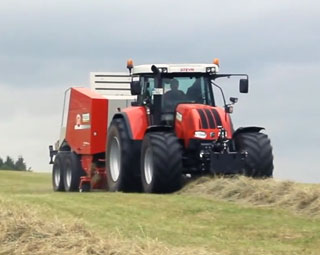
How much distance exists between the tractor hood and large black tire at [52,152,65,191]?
5811 mm

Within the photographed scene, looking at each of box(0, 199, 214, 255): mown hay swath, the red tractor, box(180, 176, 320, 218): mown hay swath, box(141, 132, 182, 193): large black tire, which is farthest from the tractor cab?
box(0, 199, 214, 255): mown hay swath

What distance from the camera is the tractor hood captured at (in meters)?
17.9

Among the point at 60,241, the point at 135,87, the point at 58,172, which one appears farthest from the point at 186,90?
the point at 60,241

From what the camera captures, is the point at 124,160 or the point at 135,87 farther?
the point at 135,87

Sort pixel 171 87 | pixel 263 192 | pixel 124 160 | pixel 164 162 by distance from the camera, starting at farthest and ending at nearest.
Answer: pixel 171 87 < pixel 124 160 < pixel 164 162 < pixel 263 192

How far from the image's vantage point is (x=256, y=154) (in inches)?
712

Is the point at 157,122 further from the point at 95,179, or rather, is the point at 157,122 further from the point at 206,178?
the point at 95,179

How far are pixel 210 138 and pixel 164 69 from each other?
2.03m

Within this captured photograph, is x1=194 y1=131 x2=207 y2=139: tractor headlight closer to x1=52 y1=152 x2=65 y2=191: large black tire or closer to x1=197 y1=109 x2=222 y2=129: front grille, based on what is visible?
x1=197 y1=109 x2=222 y2=129: front grille

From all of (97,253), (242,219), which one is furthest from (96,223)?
(97,253)

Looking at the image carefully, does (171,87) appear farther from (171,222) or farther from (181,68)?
(171,222)

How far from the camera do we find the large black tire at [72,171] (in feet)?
72.8

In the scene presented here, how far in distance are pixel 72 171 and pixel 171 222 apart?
940 centimetres

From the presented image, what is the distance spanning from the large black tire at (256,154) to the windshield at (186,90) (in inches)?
54.2
